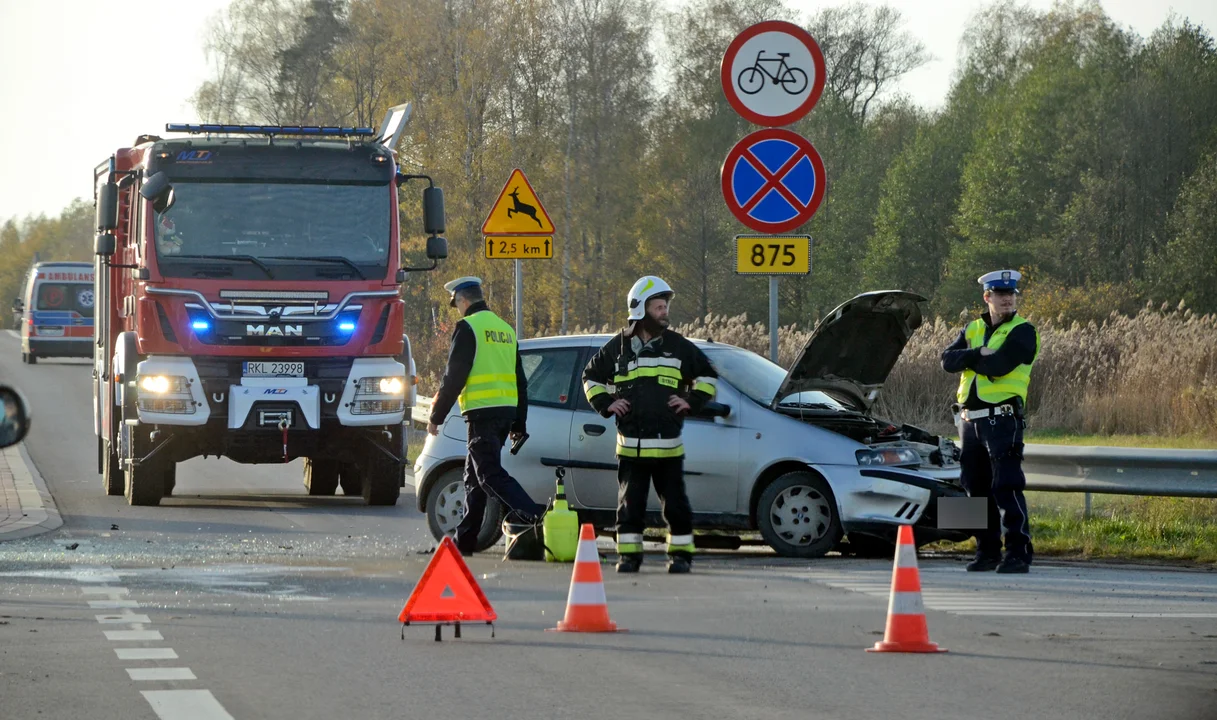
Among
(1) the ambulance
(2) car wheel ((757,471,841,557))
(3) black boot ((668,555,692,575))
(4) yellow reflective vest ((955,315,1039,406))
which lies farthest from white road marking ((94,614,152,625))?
(1) the ambulance

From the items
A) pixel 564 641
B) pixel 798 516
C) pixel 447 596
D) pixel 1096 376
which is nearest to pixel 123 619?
pixel 447 596

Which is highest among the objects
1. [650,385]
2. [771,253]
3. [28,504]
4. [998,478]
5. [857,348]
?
[771,253]

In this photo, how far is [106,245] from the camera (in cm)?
1709

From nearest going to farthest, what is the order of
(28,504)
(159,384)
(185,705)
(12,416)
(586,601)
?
(12,416) → (185,705) → (586,601) → (159,384) → (28,504)

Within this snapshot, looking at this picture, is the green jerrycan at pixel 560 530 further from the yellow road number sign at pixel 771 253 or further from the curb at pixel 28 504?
the curb at pixel 28 504

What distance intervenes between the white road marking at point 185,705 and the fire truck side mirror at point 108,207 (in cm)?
1013

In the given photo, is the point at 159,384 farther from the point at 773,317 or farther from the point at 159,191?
the point at 773,317

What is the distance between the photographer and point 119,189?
55.4 ft

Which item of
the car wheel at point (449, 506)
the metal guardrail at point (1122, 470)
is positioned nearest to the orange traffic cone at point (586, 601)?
the car wheel at point (449, 506)

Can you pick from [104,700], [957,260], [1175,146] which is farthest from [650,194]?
[104,700]

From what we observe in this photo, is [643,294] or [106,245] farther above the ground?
[106,245]

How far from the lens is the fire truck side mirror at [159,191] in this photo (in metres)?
15.7

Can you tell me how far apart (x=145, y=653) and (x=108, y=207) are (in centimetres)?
920

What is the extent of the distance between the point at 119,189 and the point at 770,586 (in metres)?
8.55
